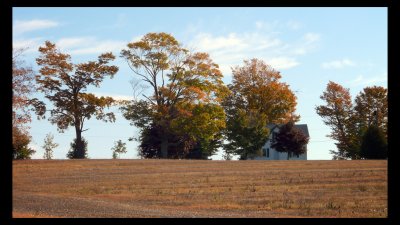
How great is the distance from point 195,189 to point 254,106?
1832 inches

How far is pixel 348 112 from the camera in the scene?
3374 inches

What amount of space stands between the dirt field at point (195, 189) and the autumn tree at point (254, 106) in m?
22.5

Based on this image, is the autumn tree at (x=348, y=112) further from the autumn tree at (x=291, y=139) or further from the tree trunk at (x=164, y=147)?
the tree trunk at (x=164, y=147)

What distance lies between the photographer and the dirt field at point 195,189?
2577 centimetres

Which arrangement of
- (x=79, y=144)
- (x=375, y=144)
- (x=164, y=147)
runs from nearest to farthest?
(x=79, y=144) < (x=375, y=144) < (x=164, y=147)

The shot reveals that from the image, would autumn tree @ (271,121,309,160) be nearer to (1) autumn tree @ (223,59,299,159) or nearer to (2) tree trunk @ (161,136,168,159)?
(1) autumn tree @ (223,59,299,159)

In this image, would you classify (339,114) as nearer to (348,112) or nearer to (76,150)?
(348,112)

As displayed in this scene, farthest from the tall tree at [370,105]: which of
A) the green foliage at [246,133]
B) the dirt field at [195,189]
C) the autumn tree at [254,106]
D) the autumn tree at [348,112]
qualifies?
the dirt field at [195,189]

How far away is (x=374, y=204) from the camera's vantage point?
2836cm

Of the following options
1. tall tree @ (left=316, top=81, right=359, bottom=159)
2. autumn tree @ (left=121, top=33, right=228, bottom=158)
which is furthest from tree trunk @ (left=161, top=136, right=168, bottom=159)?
tall tree @ (left=316, top=81, right=359, bottom=159)

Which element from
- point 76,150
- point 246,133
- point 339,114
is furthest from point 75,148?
point 339,114

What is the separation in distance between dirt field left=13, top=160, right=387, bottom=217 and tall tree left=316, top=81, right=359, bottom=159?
117ft
